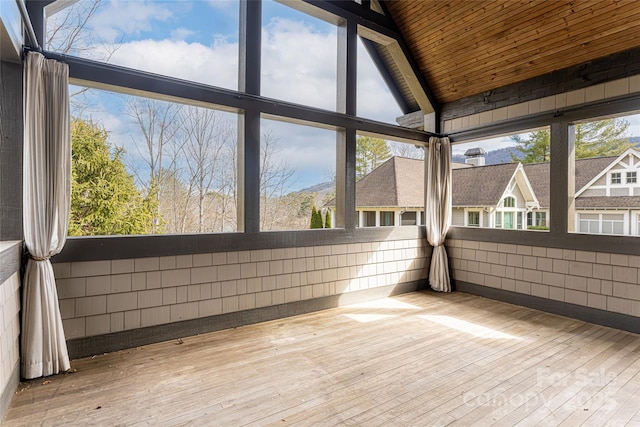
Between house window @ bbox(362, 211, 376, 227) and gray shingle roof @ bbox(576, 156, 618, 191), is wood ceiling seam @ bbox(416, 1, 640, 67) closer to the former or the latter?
gray shingle roof @ bbox(576, 156, 618, 191)

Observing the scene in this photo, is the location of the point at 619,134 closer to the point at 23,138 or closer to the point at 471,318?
the point at 471,318

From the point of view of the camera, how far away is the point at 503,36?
445cm

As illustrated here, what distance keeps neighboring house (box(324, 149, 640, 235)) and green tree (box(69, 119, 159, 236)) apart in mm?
2844

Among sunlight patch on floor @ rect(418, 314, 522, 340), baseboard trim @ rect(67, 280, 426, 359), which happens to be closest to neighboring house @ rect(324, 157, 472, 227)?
baseboard trim @ rect(67, 280, 426, 359)

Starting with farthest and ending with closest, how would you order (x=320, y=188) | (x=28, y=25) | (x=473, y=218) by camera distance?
(x=473, y=218), (x=320, y=188), (x=28, y=25)

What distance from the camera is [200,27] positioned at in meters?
5.17

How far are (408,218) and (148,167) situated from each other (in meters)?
5.07

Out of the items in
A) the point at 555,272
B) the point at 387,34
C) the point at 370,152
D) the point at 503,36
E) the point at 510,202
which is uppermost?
the point at 387,34

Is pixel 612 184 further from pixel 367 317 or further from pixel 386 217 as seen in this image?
pixel 386 217

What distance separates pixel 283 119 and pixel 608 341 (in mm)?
4580

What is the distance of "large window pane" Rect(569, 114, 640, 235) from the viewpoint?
13.2ft

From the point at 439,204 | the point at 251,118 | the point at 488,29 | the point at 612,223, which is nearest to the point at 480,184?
the point at 439,204

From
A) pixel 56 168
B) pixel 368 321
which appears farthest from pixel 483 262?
pixel 56 168

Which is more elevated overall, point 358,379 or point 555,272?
point 555,272
